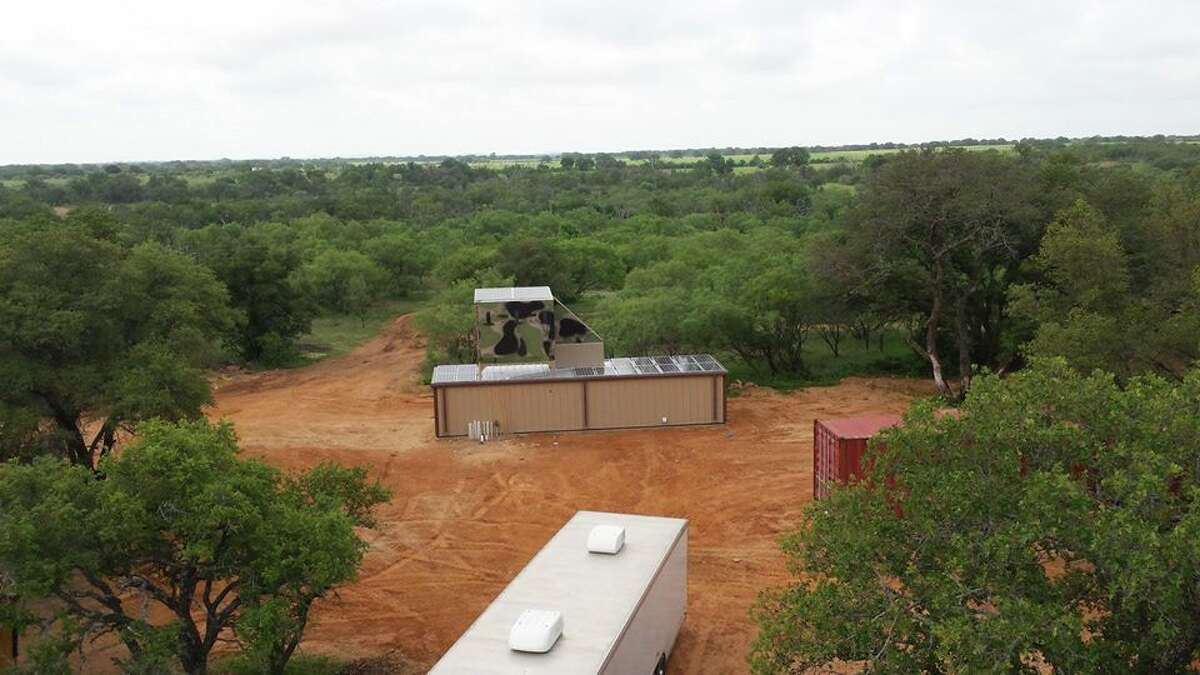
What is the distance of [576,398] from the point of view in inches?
1184

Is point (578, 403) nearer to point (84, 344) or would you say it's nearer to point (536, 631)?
point (84, 344)

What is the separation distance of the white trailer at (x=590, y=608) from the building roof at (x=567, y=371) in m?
13.7

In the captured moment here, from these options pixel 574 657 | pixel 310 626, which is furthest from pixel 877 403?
pixel 574 657

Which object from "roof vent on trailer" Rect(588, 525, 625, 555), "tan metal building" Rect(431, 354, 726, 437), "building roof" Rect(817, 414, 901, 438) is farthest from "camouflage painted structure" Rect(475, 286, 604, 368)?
"roof vent on trailer" Rect(588, 525, 625, 555)

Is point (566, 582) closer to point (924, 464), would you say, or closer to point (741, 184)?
point (924, 464)

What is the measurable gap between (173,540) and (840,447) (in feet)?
44.4

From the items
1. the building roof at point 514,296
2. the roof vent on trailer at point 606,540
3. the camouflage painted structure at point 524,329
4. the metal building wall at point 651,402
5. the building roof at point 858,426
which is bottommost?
the metal building wall at point 651,402

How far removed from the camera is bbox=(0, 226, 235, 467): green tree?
21.9 metres

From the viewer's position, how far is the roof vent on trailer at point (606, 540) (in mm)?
14375

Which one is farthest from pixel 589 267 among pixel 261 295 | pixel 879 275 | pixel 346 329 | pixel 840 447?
pixel 840 447

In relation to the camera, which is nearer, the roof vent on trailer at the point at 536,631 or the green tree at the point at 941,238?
the roof vent on trailer at the point at 536,631

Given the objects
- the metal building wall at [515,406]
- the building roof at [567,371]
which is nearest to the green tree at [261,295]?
the building roof at [567,371]

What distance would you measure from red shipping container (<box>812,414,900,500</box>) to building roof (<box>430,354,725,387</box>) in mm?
8686

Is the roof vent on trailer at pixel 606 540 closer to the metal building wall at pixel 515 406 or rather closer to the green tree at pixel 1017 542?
the green tree at pixel 1017 542
